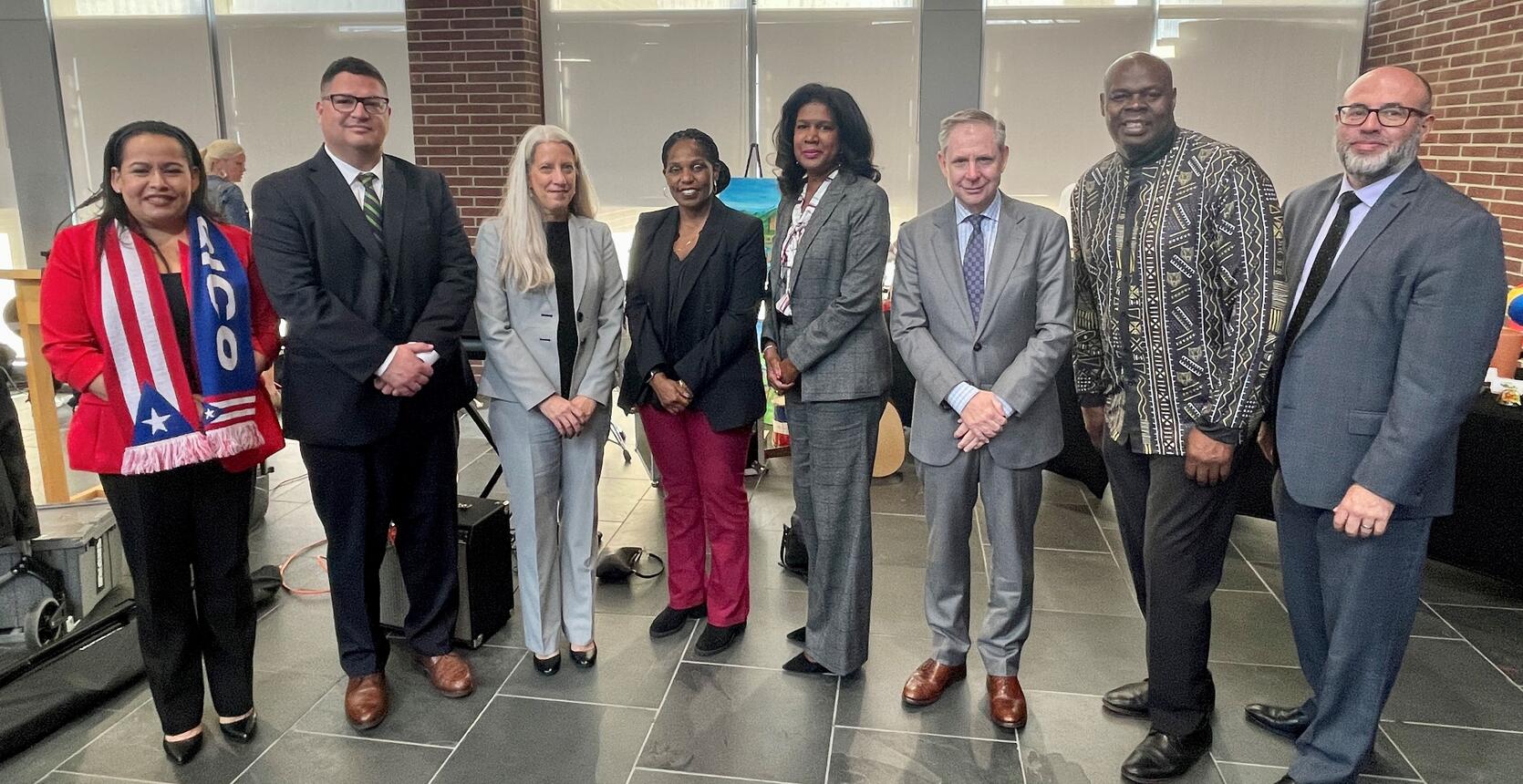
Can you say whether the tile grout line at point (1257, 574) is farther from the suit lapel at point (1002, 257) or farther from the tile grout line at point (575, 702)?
the tile grout line at point (575, 702)

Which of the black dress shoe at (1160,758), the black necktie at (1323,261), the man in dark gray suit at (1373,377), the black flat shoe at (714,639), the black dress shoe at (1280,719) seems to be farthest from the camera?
the black flat shoe at (714,639)

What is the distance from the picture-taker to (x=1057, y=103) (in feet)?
21.9

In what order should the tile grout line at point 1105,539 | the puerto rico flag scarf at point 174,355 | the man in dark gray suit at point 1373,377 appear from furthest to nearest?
the tile grout line at point 1105,539
the puerto rico flag scarf at point 174,355
the man in dark gray suit at point 1373,377

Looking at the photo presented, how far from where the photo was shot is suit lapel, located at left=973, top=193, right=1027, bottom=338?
2.52 m

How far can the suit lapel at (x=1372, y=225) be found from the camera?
2121 mm

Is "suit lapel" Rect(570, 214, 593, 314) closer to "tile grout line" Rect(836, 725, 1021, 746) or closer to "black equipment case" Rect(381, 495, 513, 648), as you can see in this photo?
"black equipment case" Rect(381, 495, 513, 648)

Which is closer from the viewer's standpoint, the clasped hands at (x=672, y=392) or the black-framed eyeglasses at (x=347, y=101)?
the black-framed eyeglasses at (x=347, y=101)

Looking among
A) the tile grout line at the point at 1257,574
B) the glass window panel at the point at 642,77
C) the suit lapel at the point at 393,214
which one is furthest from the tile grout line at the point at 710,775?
the glass window panel at the point at 642,77

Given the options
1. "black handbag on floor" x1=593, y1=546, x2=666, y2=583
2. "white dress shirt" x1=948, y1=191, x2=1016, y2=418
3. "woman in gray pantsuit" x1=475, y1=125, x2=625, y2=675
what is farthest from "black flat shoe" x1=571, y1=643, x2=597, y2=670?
"white dress shirt" x1=948, y1=191, x2=1016, y2=418

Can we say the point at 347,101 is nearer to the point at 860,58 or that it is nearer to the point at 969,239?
the point at 969,239

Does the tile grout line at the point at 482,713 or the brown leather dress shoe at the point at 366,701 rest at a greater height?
the brown leather dress shoe at the point at 366,701

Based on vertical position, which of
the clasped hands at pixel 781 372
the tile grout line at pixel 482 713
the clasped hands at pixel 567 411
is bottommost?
the tile grout line at pixel 482 713

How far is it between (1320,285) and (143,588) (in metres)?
2.87

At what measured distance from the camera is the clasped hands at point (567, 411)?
2.80m
